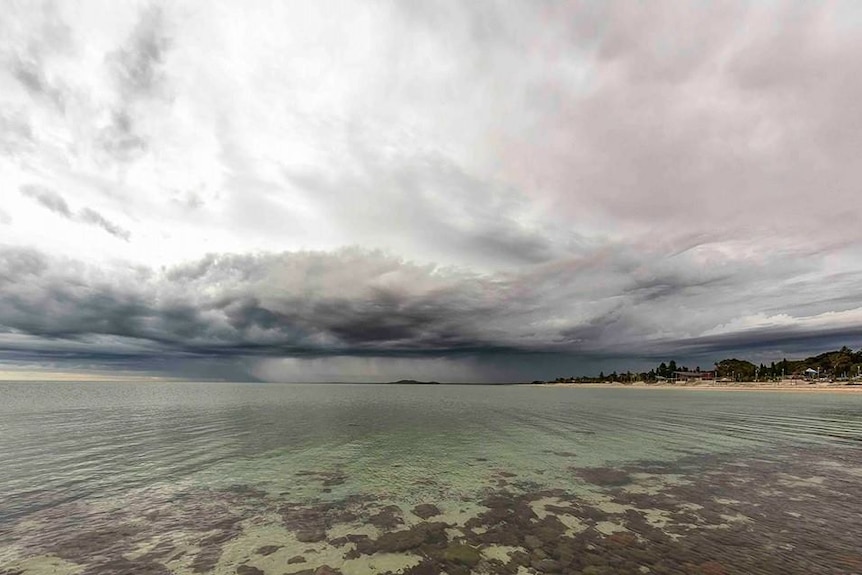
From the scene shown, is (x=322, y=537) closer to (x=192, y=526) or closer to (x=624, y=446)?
(x=192, y=526)

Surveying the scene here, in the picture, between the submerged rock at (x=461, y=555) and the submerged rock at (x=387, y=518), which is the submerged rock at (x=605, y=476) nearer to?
the submerged rock at (x=461, y=555)

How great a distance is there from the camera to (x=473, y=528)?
69.1 feet

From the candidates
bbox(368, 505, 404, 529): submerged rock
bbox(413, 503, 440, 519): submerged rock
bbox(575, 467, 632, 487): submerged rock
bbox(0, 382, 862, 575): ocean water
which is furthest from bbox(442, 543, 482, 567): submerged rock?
bbox(575, 467, 632, 487): submerged rock

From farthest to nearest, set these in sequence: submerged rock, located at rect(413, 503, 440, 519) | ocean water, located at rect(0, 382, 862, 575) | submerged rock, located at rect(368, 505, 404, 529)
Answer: submerged rock, located at rect(413, 503, 440, 519) → submerged rock, located at rect(368, 505, 404, 529) → ocean water, located at rect(0, 382, 862, 575)

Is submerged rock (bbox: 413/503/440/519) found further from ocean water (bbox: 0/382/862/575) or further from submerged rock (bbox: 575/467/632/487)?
submerged rock (bbox: 575/467/632/487)

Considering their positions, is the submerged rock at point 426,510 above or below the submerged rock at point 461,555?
below

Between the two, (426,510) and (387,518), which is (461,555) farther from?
(426,510)

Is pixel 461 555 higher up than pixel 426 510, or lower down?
higher up

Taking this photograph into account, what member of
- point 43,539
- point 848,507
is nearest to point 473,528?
point 43,539

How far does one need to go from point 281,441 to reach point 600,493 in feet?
128

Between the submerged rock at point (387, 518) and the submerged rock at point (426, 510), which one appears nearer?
the submerged rock at point (387, 518)

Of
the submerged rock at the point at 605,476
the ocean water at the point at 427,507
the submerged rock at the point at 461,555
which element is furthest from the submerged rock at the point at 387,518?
the submerged rock at the point at 605,476

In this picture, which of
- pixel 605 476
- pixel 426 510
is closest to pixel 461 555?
pixel 426 510

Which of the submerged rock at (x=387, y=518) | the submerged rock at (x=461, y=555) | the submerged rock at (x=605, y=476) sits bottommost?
the submerged rock at (x=605, y=476)
